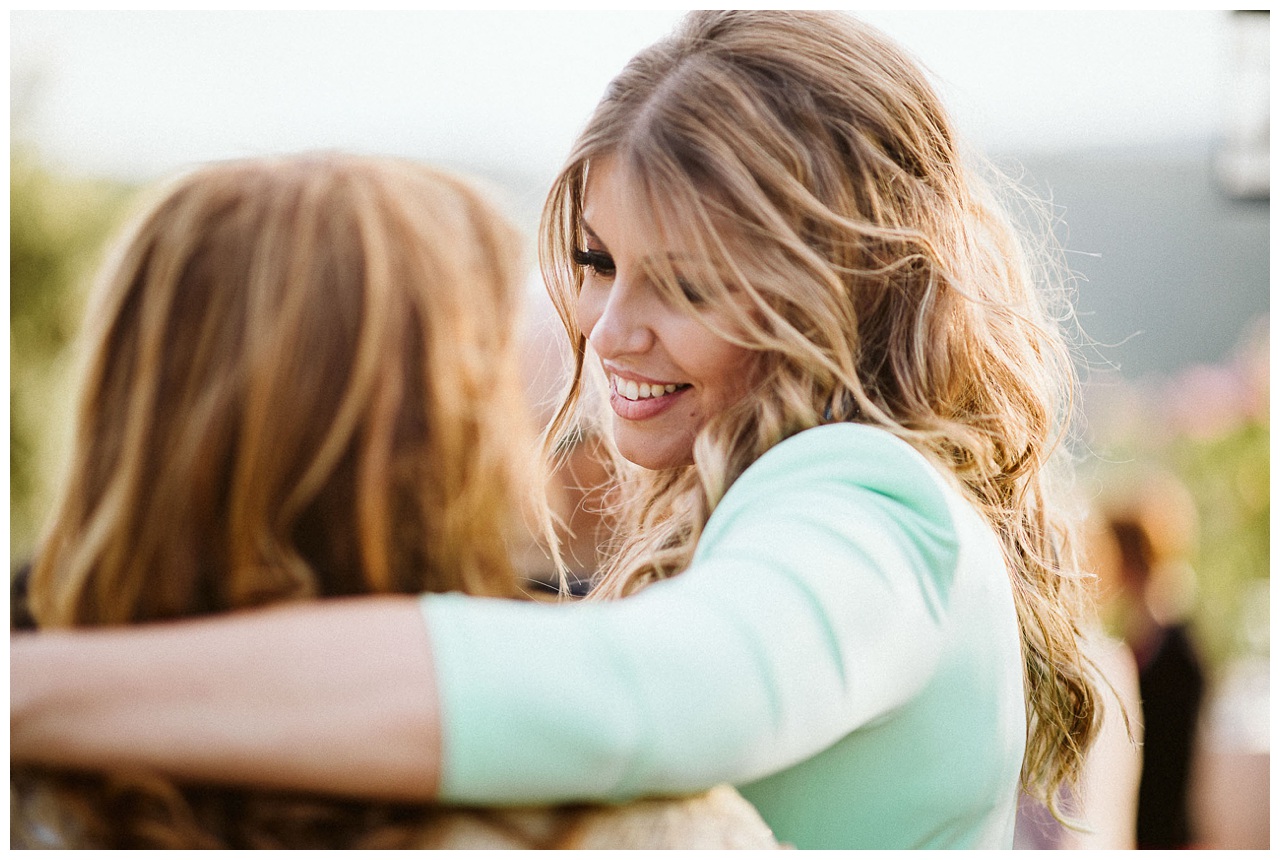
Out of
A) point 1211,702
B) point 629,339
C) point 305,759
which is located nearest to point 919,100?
point 629,339

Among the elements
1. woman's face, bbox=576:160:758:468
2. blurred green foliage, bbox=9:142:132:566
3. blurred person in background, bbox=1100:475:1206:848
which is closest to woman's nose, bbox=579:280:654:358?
woman's face, bbox=576:160:758:468

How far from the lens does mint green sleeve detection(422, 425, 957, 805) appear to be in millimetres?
747

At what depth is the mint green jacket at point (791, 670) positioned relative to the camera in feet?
2.46

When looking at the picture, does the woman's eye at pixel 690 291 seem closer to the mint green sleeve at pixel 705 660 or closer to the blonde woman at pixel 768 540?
the blonde woman at pixel 768 540

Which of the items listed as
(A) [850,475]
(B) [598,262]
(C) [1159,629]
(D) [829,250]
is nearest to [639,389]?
(B) [598,262]

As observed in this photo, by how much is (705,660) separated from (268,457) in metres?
0.36

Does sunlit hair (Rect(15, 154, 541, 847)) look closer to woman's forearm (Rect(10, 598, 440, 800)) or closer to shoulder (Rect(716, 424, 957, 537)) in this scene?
woman's forearm (Rect(10, 598, 440, 800))

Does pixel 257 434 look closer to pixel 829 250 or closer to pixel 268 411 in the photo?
pixel 268 411

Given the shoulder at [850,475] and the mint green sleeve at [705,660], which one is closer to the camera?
the mint green sleeve at [705,660]

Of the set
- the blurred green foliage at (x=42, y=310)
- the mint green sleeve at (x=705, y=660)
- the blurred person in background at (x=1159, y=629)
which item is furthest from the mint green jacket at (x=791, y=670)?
the blurred person in background at (x=1159, y=629)

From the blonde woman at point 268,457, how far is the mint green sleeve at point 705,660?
7cm

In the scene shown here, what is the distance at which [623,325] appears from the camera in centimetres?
123

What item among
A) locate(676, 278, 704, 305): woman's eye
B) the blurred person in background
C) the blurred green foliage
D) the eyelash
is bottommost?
the blurred person in background

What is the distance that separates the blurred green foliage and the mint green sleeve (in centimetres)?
42
